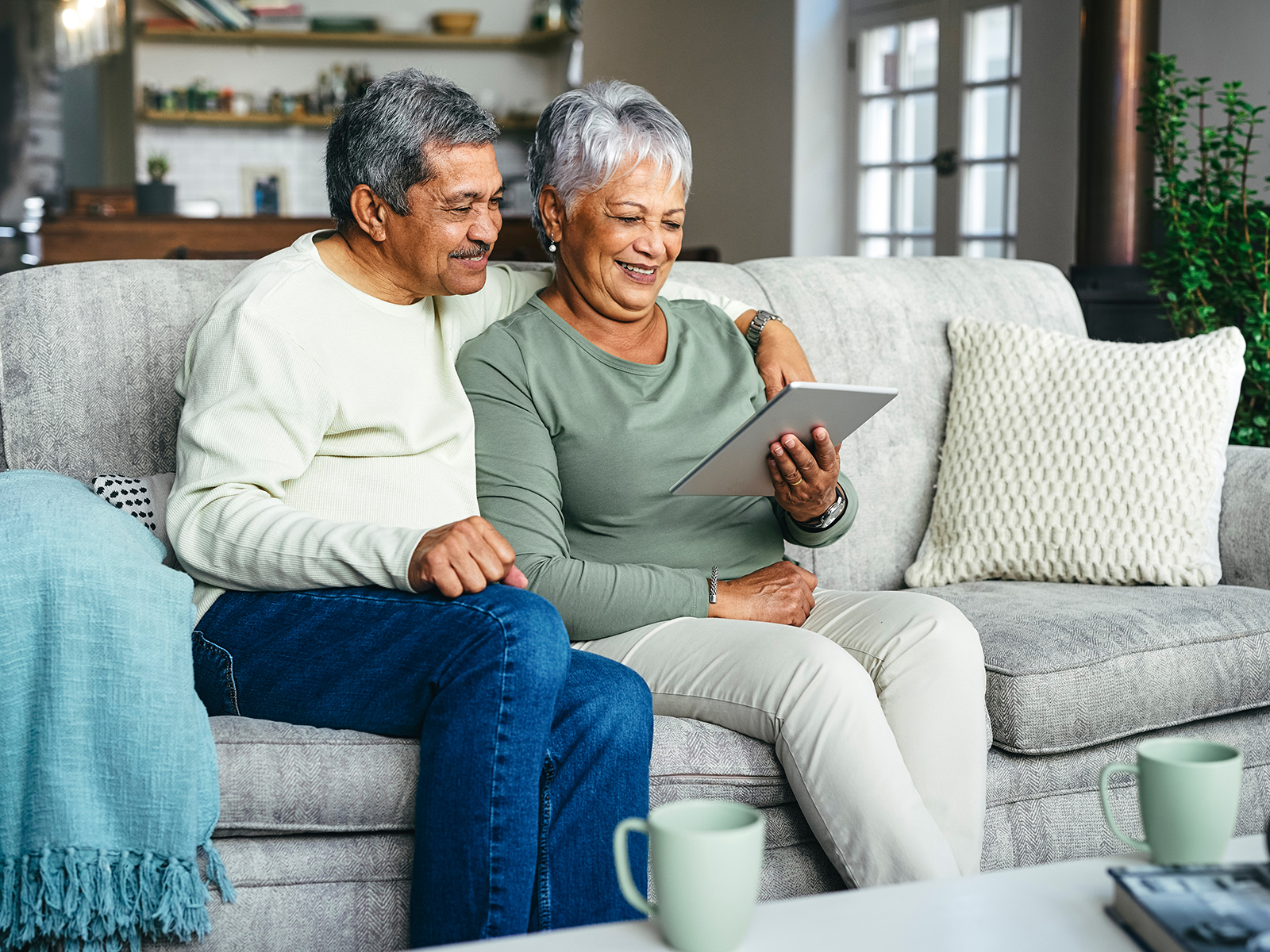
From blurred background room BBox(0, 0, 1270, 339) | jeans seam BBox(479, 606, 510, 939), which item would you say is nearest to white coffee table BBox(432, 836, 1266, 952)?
jeans seam BBox(479, 606, 510, 939)

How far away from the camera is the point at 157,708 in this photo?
1215 mm

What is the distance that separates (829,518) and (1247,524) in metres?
0.77

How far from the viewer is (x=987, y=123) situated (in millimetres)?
4820

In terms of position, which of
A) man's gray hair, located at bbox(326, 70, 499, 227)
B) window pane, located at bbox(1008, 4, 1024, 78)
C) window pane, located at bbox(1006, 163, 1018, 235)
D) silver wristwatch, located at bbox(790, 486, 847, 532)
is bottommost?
silver wristwatch, located at bbox(790, 486, 847, 532)

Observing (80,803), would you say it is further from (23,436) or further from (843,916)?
(843,916)

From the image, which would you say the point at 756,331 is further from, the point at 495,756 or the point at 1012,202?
the point at 1012,202

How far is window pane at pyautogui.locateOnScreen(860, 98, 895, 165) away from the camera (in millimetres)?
5258

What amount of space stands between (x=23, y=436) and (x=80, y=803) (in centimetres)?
65

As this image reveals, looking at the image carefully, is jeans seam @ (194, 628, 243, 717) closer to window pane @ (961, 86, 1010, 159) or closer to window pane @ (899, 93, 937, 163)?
window pane @ (961, 86, 1010, 159)

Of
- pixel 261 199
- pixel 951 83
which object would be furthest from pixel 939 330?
pixel 261 199

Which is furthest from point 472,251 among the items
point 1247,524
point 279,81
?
point 279,81

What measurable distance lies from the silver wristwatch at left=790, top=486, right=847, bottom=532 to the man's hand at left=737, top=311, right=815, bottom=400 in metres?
0.18

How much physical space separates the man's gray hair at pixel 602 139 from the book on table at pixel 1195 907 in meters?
1.10

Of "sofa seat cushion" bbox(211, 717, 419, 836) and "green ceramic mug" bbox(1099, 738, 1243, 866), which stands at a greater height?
"green ceramic mug" bbox(1099, 738, 1243, 866)
